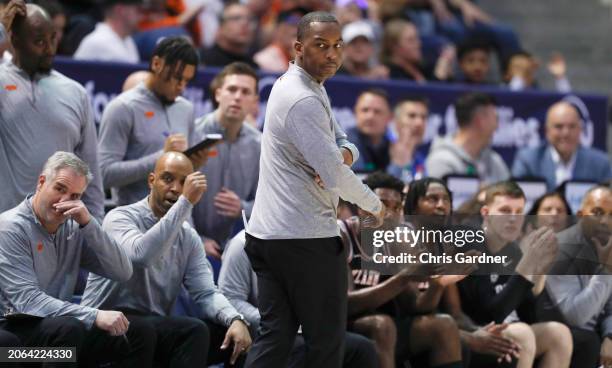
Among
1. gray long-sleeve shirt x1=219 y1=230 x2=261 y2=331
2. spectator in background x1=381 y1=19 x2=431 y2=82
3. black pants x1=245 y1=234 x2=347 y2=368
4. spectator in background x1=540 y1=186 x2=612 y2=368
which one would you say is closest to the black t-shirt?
spectator in background x1=540 y1=186 x2=612 y2=368

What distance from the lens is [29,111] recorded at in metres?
5.93

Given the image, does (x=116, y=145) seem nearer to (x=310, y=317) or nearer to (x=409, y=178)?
(x=310, y=317)

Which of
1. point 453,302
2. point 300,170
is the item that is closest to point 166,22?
point 453,302

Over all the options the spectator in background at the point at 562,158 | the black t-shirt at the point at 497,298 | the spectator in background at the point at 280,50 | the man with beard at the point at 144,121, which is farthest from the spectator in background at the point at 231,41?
the black t-shirt at the point at 497,298

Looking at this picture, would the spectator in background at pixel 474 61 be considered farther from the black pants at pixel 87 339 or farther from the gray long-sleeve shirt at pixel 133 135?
the black pants at pixel 87 339

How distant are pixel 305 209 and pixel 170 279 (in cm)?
141

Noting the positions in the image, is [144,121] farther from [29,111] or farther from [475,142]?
[475,142]

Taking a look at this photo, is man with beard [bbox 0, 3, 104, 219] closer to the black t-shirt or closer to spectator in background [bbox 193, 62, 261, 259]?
spectator in background [bbox 193, 62, 261, 259]

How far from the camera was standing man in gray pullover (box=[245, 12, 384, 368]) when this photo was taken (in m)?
4.70

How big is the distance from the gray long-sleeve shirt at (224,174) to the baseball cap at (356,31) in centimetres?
340

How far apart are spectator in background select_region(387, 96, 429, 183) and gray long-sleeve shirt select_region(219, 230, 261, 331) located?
9.52 feet

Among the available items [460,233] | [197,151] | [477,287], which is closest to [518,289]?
[477,287]

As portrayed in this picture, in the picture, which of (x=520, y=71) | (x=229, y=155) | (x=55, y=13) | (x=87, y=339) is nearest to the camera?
(x=87, y=339)

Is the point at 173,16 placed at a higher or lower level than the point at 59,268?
higher
